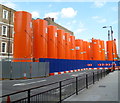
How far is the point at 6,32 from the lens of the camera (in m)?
31.3

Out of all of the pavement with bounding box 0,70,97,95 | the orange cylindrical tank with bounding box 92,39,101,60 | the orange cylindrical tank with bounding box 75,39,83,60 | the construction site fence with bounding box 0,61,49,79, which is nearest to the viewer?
the pavement with bounding box 0,70,97,95

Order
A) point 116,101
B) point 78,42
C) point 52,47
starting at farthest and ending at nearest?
point 78,42
point 52,47
point 116,101

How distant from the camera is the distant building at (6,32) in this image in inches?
1177

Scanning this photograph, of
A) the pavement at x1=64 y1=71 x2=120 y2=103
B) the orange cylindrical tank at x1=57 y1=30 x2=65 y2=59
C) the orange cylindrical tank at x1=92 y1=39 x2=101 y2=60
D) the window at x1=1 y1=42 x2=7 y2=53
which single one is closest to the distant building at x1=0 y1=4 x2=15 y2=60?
the window at x1=1 y1=42 x2=7 y2=53

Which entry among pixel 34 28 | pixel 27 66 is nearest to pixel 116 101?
pixel 27 66

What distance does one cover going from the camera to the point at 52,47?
1123 inches

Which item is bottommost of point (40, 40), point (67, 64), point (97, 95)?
point (97, 95)

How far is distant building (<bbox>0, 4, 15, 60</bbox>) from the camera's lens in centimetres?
2991

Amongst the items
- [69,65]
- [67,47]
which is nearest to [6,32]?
[67,47]

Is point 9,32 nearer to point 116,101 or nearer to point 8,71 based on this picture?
point 8,71

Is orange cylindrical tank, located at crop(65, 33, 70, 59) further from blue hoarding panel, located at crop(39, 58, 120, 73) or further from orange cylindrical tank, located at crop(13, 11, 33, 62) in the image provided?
orange cylindrical tank, located at crop(13, 11, 33, 62)

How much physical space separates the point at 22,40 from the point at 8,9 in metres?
14.1

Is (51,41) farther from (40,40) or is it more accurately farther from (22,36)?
(22,36)

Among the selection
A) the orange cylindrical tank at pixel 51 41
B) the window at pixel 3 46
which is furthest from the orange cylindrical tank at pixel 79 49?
the window at pixel 3 46
